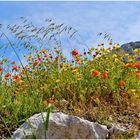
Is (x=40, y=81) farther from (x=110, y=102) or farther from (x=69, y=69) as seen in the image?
(x=110, y=102)

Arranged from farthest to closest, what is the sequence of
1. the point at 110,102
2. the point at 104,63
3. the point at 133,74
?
the point at 104,63 → the point at 133,74 → the point at 110,102

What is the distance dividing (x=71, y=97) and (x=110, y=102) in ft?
1.84

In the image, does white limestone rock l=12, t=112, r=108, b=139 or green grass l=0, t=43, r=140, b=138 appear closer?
white limestone rock l=12, t=112, r=108, b=139

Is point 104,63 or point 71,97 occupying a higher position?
point 104,63

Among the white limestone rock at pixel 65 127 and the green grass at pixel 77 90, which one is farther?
the green grass at pixel 77 90

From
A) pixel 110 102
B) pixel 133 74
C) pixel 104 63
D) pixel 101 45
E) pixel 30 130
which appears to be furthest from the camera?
pixel 101 45

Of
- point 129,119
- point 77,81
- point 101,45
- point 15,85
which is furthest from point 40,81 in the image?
point 129,119

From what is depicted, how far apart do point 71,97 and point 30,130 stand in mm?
1672

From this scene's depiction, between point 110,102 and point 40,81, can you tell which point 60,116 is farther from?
point 40,81

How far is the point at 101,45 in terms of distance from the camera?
758 cm

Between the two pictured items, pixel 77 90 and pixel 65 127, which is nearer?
pixel 65 127

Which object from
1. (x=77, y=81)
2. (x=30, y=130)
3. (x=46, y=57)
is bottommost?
(x=30, y=130)

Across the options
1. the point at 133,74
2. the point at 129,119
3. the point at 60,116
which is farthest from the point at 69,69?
the point at 60,116

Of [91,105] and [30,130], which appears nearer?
[30,130]
